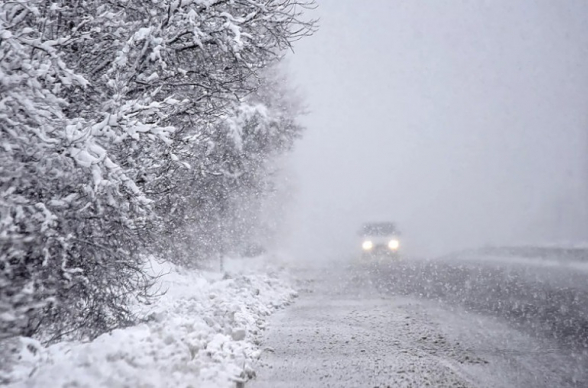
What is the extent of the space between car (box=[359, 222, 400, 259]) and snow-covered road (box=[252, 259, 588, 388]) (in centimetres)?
888

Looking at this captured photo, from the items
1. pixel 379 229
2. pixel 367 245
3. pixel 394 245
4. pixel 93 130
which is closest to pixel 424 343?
pixel 93 130

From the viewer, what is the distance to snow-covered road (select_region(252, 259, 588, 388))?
5148mm

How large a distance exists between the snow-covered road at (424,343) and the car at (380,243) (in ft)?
29.1

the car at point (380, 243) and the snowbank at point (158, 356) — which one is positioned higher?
the car at point (380, 243)

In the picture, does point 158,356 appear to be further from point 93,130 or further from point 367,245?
point 367,245

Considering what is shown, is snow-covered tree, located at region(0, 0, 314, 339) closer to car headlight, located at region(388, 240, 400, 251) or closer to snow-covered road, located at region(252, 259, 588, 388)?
snow-covered road, located at region(252, 259, 588, 388)

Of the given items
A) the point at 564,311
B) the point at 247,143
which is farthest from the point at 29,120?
the point at 247,143

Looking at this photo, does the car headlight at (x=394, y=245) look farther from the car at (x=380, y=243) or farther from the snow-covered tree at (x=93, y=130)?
the snow-covered tree at (x=93, y=130)

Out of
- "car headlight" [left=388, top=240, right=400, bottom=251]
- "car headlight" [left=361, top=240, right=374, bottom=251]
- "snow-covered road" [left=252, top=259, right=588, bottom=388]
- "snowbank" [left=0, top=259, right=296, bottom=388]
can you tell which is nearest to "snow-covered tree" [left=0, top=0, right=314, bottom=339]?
"snowbank" [left=0, top=259, right=296, bottom=388]

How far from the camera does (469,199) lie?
8500 cm

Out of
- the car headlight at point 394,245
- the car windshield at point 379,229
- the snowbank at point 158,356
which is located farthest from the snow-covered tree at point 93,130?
A: the car windshield at point 379,229

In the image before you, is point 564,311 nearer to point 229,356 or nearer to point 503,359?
point 503,359

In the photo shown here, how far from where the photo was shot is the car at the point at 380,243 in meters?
21.0

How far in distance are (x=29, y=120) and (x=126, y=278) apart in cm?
199
